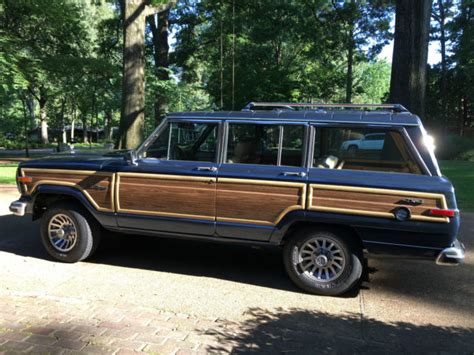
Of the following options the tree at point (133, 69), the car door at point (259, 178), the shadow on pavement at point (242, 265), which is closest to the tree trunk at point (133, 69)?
the tree at point (133, 69)

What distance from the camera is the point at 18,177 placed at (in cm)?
585

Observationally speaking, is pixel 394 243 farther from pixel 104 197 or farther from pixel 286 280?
pixel 104 197

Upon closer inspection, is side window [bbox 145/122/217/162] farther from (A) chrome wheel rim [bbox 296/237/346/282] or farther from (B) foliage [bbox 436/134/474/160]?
(B) foliage [bbox 436/134/474/160]

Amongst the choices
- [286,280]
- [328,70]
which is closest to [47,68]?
[328,70]

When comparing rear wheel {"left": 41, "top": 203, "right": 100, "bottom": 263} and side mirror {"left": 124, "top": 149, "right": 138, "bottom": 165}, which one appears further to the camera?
rear wheel {"left": 41, "top": 203, "right": 100, "bottom": 263}

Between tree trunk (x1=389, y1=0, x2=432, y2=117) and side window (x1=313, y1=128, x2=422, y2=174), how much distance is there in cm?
589

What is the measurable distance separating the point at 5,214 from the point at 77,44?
1626 centimetres

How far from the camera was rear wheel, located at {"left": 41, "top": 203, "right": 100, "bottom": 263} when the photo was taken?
220 inches

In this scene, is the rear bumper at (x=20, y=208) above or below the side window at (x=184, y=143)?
below

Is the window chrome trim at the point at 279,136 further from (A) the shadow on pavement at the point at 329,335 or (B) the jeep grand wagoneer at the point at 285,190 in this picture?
(A) the shadow on pavement at the point at 329,335

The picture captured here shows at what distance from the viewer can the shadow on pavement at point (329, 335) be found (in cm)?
353

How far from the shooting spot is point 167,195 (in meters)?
5.12

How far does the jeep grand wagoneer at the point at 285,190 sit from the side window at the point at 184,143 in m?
0.01

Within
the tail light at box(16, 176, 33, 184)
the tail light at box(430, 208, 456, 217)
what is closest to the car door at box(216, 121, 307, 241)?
the tail light at box(430, 208, 456, 217)
